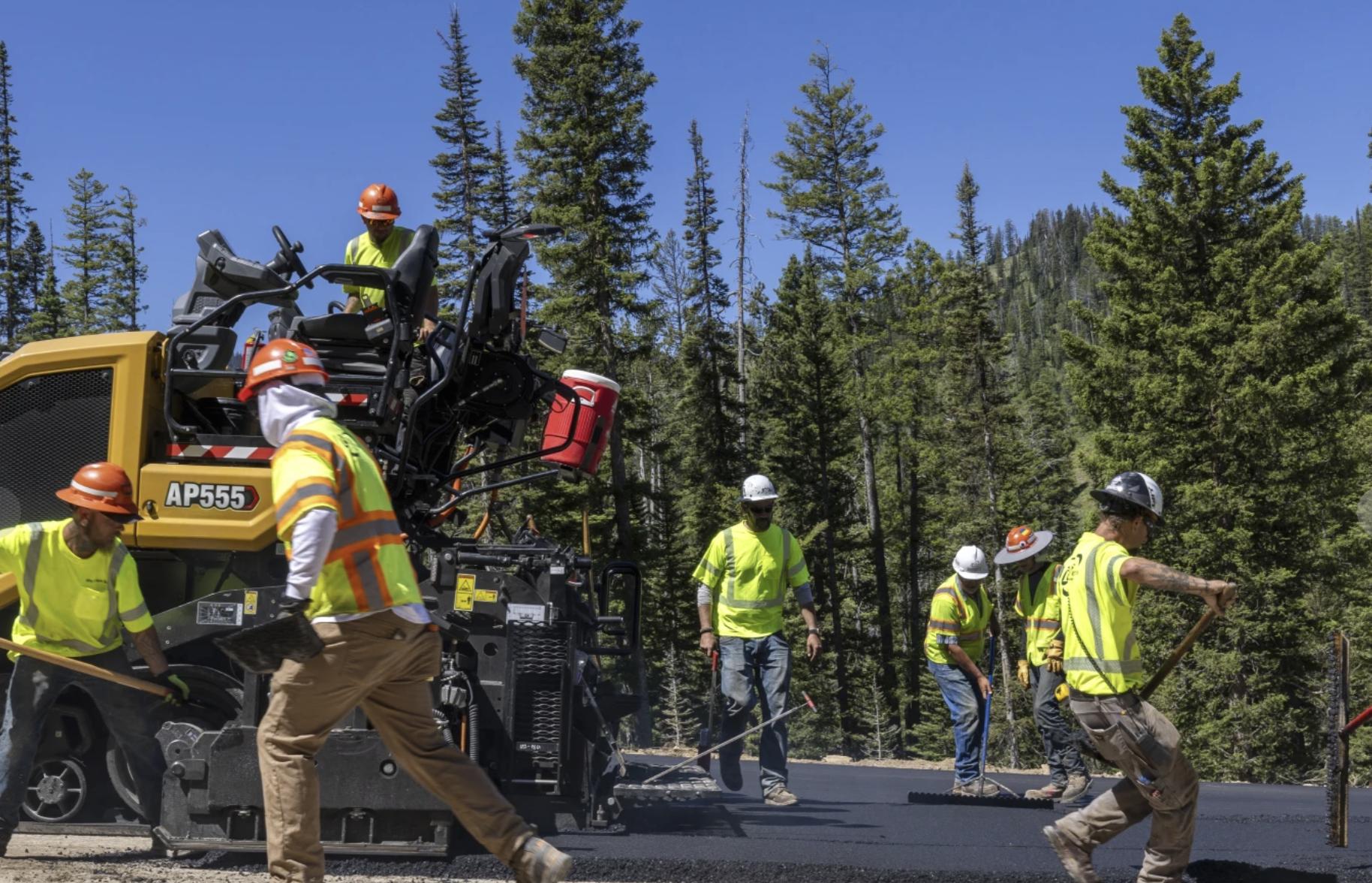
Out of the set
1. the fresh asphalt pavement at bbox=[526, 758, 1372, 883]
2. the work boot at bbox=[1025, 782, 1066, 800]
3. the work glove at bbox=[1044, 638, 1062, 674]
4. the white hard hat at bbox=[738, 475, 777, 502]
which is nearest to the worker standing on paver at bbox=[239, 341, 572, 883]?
the fresh asphalt pavement at bbox=[526, 758, 1372, 883]

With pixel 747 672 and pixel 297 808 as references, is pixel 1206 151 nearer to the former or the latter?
pixel 747 672

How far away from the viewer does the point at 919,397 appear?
140ft

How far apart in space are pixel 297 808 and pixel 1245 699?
22.2 meters

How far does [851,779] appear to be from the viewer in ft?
36.1

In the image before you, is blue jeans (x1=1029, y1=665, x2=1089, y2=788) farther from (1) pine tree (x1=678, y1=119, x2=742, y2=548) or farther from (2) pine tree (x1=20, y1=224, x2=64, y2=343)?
(2) pine tree (x1=20, y1=224, x2=64, y2=343)

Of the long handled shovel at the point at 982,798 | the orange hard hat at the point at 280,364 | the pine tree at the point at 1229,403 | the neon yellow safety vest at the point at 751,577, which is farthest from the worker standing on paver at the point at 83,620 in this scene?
the pine tree at the point at 1229,403

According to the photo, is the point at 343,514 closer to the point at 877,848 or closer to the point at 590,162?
the point at 877,848

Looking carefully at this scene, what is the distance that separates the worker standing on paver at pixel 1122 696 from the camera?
5.32 metres

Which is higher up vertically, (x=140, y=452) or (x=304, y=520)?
(x=140, y=452)

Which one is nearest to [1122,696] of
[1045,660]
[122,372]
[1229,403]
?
[1045,660]

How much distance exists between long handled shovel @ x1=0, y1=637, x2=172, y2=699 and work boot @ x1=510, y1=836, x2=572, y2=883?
2.43 m

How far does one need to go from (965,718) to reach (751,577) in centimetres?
196

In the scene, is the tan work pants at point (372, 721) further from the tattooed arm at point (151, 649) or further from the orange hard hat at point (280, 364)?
the tattooed arm at point (151, 649)

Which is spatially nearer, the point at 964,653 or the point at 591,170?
the point at 964,653
